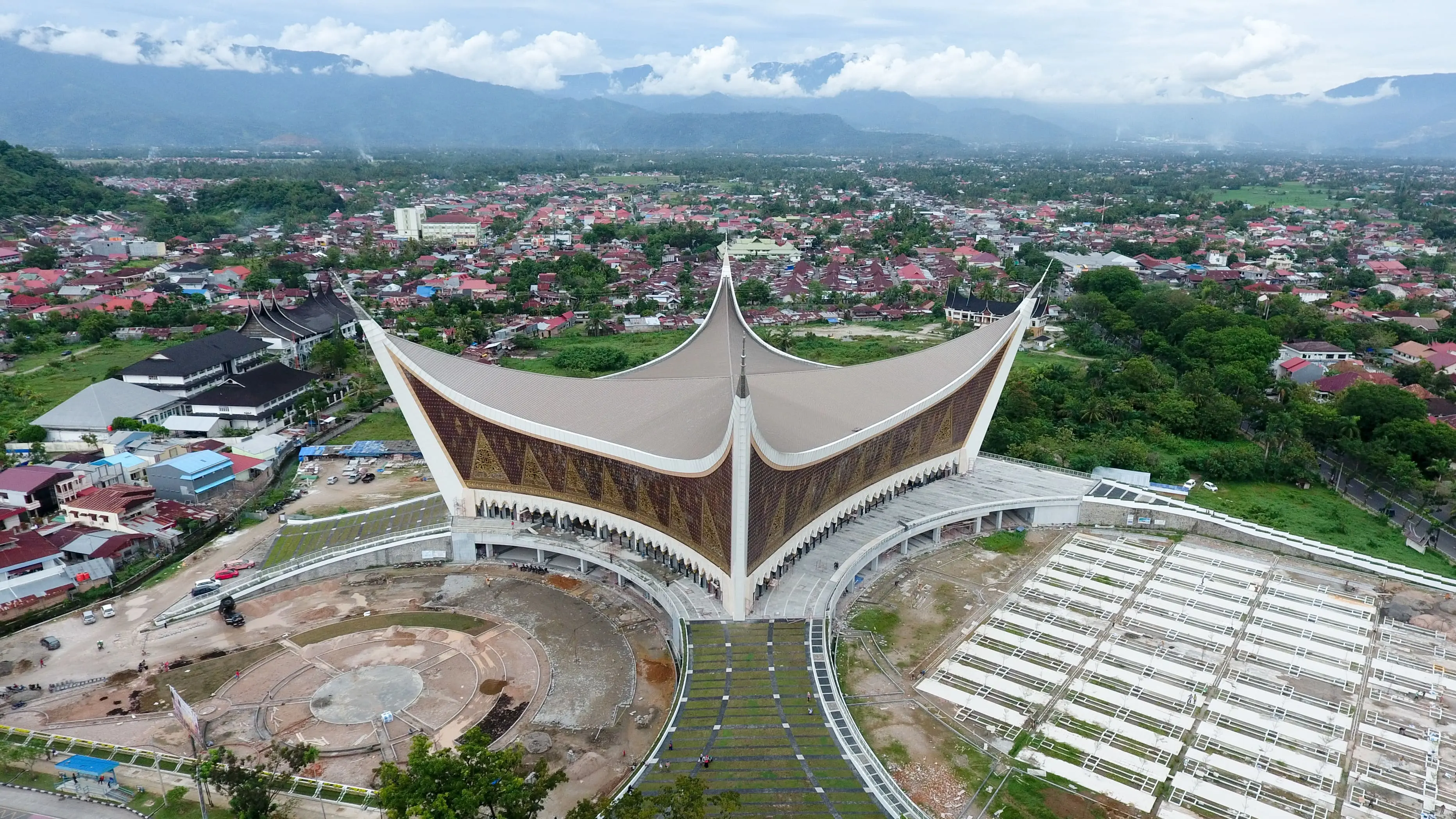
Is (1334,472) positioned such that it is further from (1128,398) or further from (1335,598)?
(1335,598)

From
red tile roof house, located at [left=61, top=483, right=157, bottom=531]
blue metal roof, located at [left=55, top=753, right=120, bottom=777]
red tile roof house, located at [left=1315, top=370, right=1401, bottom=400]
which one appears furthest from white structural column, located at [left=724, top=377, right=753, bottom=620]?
red tile roof house, located at [left=1315, top=370, right=1401, bottom=400]

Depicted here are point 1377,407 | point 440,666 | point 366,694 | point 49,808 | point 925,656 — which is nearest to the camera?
point 49,808

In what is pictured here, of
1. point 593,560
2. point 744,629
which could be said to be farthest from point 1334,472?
point 593,560

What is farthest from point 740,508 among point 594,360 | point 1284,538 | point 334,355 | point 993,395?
point 334,355

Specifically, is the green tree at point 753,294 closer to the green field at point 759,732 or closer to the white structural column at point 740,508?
the white structural column at point 740,508

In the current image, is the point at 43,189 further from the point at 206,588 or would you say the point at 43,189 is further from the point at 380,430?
the point at 206,588

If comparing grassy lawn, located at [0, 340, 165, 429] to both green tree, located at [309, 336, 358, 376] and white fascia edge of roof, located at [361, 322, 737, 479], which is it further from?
white fascia edge of roof, located at [361, 322, 737, 479]
